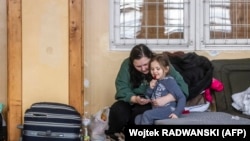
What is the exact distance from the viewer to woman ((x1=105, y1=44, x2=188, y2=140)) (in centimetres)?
363

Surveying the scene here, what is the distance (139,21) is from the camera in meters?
4.29

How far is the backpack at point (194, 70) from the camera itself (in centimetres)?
380

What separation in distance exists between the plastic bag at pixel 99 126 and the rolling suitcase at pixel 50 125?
0.20 m

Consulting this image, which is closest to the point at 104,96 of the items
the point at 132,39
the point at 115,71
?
the point at 115,71

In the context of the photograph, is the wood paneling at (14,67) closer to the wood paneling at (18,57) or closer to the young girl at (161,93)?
the wood paneling at (18,57)

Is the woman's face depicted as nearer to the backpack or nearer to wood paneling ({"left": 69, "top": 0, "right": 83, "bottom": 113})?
the backpack

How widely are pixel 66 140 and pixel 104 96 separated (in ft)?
2.42

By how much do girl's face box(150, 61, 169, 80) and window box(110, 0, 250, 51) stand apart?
722 millimetres

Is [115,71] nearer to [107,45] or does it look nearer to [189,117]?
[107,45]

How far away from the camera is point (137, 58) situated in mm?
3670

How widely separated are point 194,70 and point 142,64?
473 mm

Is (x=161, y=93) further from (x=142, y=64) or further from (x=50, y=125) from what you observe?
(x=50, y=125)

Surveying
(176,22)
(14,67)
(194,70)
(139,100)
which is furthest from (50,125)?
(176,22)

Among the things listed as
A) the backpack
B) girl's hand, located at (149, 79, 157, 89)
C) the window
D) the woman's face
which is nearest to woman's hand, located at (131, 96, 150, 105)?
girl's hand, located at (149, 79, 157, 89)
